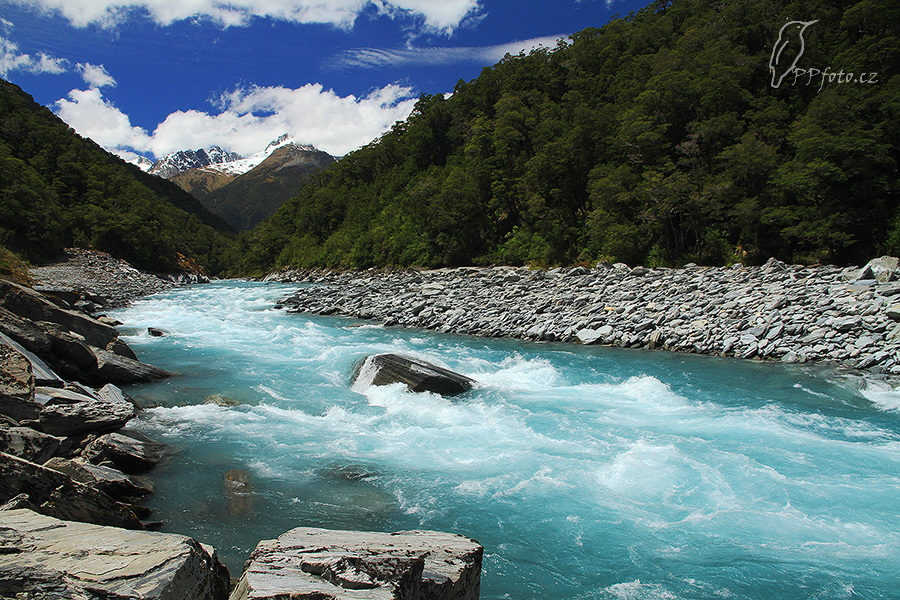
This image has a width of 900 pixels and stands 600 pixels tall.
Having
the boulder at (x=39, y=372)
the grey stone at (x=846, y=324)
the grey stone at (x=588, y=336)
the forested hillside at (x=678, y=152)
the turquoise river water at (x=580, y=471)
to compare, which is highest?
the forested hillside at (x=678, y=152)

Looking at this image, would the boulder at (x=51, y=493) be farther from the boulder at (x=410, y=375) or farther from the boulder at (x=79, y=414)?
the boulder at (x=410, y=375)

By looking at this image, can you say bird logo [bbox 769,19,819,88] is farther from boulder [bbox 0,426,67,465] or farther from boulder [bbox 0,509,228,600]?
boulder [bbox 0,426,67,465]

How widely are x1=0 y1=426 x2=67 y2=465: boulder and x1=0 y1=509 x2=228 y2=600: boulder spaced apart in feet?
6.95

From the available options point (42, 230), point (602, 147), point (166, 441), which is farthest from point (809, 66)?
point (42, 230)

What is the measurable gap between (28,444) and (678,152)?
32325 millimetres

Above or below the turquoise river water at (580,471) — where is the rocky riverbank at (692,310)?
above

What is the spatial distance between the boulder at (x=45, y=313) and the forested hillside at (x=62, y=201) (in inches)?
1304

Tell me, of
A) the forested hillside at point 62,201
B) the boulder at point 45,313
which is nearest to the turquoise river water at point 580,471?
the boulder at point 45,313

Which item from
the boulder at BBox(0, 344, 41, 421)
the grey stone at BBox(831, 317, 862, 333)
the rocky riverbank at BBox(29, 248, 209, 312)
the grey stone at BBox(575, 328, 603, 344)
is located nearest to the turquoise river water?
the boulder at BBox(0, 344, 41, 421)

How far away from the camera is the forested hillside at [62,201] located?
39.3 metres

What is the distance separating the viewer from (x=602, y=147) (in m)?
32.5

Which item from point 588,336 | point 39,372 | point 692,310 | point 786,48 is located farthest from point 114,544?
point 786,48

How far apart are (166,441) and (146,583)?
19.1 ft

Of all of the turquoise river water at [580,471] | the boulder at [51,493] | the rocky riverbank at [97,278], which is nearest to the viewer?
the boulder at [51,493]
